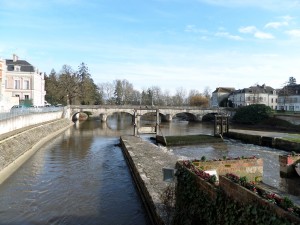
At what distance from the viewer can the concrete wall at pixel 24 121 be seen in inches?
1073

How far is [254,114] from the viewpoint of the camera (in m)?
65.6

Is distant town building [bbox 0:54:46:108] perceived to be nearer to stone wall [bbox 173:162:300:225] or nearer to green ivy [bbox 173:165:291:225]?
green ivy [bbox 173:165:291:225]

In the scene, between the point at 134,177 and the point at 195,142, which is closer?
the point at 134,177

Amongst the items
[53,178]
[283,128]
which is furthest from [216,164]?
[283,128]

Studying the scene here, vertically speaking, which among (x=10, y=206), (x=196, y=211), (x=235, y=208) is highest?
(x=235, y=208)

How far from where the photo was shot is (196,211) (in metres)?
8.34

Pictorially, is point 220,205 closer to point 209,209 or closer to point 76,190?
point 209,209

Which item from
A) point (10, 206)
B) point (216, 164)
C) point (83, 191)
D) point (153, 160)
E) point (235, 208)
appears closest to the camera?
point (235, 208)

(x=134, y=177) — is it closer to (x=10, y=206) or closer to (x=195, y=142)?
(x=10, y=206)

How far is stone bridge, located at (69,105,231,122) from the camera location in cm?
7107

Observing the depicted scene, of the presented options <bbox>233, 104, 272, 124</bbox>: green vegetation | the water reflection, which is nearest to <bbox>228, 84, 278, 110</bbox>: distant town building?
<bbox>233, 104, 272, 124</bbox>: green vegetation

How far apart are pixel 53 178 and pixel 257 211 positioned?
52.1 feet

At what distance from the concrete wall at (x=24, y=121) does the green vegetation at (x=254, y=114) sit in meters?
38.3

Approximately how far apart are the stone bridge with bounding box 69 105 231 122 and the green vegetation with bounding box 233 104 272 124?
4.59 m
